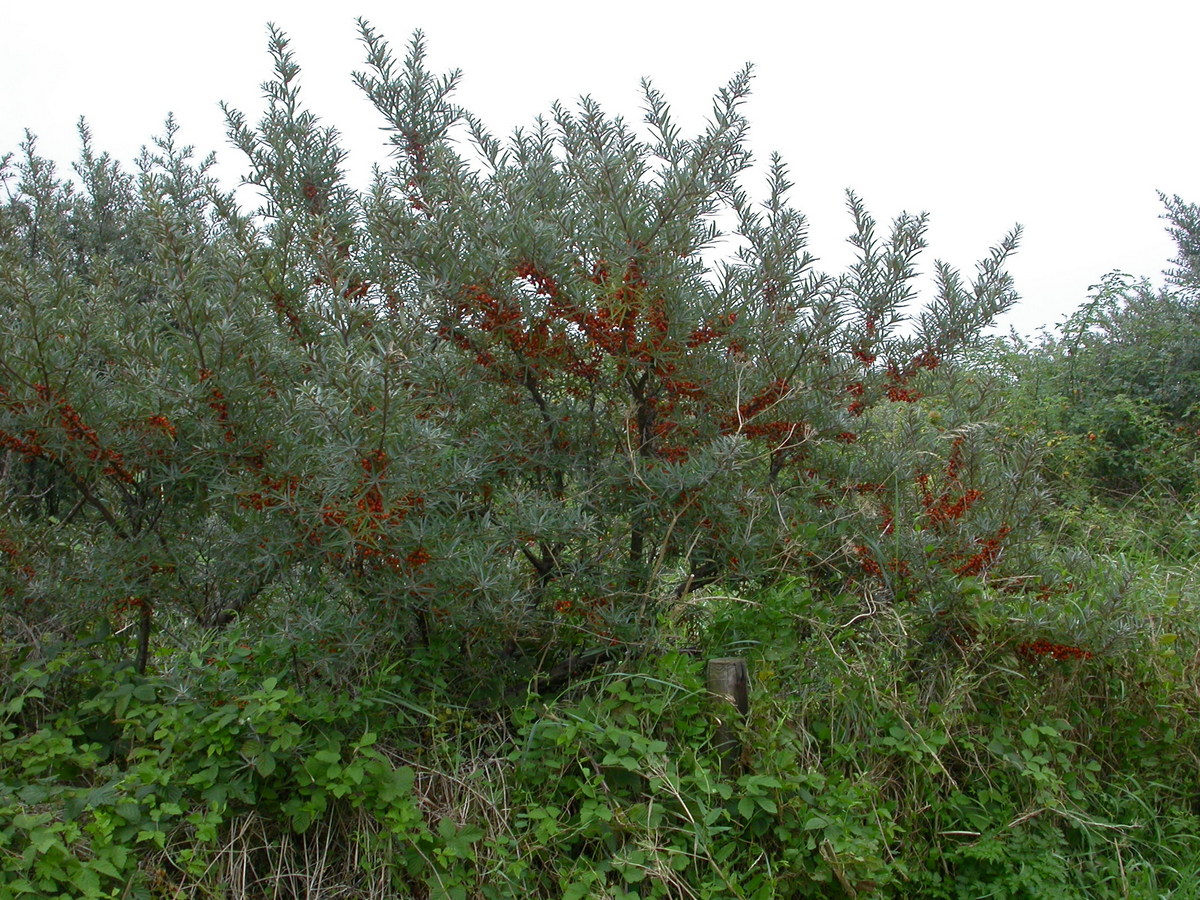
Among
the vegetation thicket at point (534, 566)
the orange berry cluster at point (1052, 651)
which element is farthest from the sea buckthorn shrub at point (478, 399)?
the orange berry cluster at point (1052, 651)

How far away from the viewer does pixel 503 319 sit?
2748 millimetres

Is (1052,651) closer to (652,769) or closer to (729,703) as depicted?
(729,703)

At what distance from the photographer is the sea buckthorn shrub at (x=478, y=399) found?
248 cm

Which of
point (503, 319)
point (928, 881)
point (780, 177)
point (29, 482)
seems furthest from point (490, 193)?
point (928, 881)

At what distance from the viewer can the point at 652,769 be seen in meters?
2.56

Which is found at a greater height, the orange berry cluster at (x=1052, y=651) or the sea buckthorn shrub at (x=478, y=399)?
the sea buckthorn shrub at (x=478, y=399)

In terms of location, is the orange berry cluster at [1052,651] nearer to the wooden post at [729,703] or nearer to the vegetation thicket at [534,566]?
the vegetation thicket at [534,566]

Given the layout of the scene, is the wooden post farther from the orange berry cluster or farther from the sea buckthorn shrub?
the orange berry cluster

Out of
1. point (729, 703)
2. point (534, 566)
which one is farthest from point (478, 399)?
point (729, 703)

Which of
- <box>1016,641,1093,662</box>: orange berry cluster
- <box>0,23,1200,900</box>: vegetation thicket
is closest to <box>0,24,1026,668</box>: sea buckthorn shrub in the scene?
<box>0,23,1200,900</box>: vegetation thicket

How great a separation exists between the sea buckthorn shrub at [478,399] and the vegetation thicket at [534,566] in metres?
0.02

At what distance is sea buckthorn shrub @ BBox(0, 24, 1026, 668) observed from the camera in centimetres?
248

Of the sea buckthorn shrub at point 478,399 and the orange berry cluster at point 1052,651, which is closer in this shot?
the sea buckthorn shrub at point 478,399

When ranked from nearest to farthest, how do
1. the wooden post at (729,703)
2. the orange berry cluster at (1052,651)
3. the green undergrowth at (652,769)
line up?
1. the green undergrowth at (652,769)
2. the wooden post at (729,703)
3. the orange berry cluster at (1052,651)
